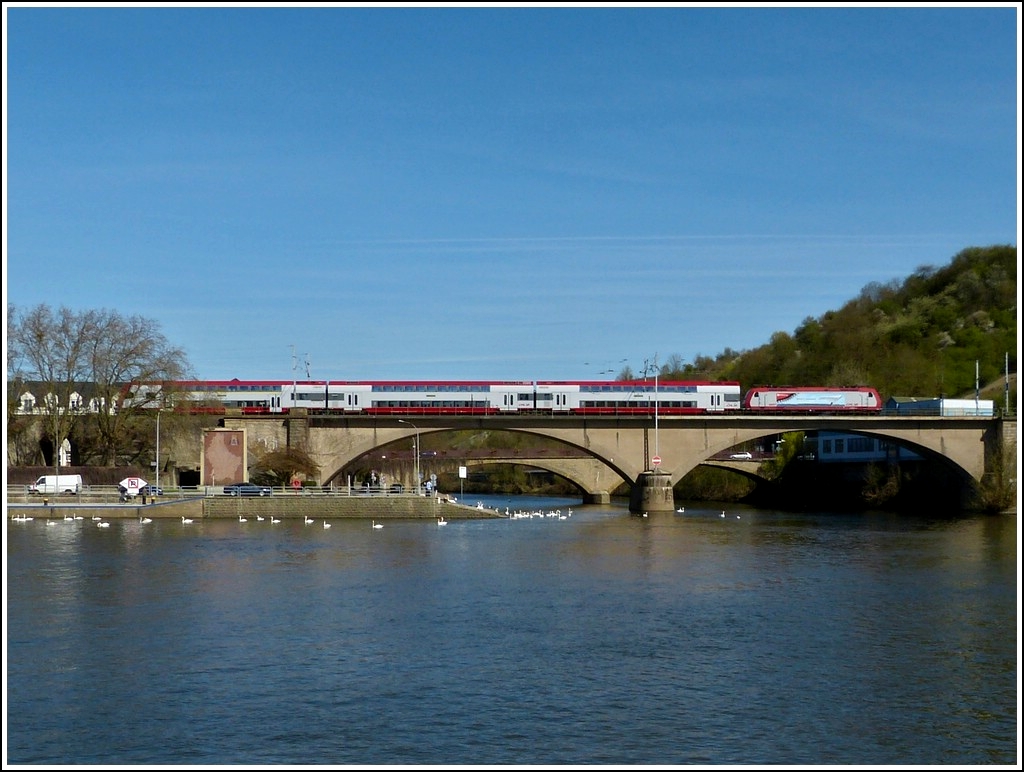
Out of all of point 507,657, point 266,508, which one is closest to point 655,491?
point 266,508

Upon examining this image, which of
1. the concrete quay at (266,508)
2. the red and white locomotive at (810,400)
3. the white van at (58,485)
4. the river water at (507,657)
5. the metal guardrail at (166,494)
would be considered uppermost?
the red and white locomotive at (810,400)

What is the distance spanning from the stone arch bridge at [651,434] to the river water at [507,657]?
35.5m

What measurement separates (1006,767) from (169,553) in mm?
37600

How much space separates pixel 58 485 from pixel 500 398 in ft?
107

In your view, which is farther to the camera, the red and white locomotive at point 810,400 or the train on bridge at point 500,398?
the red and white locomotive at point 810,400

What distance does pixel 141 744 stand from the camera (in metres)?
20.6

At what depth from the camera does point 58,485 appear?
2906 inches

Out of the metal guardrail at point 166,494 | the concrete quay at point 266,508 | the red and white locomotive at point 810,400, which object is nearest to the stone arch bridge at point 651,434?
the red and white locomotive at point 810,400

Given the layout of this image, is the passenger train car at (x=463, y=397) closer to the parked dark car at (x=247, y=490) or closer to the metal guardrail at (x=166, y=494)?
the metal guardrail at (x=166, y=494)

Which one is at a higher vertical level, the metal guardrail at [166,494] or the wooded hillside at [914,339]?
the wooded hillside at [914,339]

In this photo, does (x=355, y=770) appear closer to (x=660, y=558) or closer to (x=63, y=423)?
(x=660, y=558)

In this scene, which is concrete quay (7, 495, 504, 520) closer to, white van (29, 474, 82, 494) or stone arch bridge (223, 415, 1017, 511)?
white van (29, 474, 82, 494)

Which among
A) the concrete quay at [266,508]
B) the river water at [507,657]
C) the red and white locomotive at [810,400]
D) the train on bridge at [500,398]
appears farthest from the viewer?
the red and white locomotive at [810,400]

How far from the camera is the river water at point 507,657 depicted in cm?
2086
